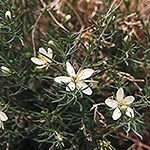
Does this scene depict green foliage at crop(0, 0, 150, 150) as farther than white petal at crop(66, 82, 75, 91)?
Yes

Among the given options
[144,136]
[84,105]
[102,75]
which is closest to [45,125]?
[84,105]

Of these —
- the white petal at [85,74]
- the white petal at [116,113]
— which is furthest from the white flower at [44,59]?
the white petal at [116,113]

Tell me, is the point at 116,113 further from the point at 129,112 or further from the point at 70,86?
the point at 70,86

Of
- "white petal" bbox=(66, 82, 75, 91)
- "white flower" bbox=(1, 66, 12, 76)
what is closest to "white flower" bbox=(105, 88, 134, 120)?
"white petal" bbox=(66, 82, 75, 91)

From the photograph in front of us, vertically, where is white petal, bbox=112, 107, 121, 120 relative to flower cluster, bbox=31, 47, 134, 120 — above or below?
below

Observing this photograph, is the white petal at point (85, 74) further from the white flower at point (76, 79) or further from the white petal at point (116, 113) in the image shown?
the white petal at point (116, 113)

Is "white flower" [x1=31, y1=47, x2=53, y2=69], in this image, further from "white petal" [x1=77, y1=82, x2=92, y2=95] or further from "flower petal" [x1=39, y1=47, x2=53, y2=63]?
"white petal" [x1=77, y1=82, x2=92, y2=95]

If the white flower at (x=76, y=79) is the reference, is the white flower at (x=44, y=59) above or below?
above

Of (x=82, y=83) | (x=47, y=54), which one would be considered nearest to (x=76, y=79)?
(x=82, y=83)
